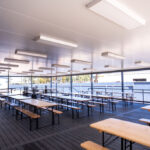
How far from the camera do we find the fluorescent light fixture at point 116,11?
1.51 metres

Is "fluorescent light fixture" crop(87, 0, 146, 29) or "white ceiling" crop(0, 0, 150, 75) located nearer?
"fluorescent light fixture" crop(87, 0, 146, 29)

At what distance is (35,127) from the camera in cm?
372

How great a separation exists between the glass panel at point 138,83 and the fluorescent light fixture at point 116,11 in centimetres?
741

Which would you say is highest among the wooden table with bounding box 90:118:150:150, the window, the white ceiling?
the white ceiling

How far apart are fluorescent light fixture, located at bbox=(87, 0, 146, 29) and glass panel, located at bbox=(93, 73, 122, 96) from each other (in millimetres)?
7904

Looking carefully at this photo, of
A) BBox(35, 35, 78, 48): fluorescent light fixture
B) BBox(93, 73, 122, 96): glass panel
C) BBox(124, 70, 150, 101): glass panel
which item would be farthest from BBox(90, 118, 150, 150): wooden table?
BBox(93, 73, 122, 96): glass panel

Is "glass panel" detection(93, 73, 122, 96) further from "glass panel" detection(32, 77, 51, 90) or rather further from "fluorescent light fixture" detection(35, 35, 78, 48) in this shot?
"glass panel" detection(32, 77, 51, 90)

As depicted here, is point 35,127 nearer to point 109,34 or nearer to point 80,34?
point 80,34

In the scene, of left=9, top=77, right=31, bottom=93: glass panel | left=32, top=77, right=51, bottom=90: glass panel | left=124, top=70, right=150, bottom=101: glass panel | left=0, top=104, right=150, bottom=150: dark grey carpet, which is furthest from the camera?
left=32, top=77, right=51, bottom=90: glass panel

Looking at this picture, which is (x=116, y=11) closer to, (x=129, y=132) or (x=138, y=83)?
(x=129, y=132)

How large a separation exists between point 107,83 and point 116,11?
9.70m

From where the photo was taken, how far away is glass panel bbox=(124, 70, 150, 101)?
8.37 metres

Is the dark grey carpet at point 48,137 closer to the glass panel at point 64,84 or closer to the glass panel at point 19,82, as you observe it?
the glass panel at point 64,84

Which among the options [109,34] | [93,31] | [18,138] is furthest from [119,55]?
[18,138]
